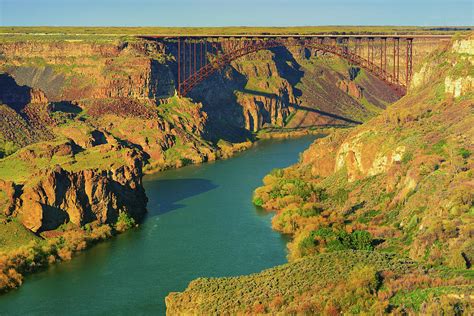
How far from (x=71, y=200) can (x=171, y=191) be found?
77.6 ft

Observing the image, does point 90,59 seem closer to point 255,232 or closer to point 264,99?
point 264,99

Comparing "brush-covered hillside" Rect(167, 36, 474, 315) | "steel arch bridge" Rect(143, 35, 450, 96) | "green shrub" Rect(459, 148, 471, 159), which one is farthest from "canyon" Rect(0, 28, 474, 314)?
"steel arch bridge" Rect(143, 35, 450, 96)

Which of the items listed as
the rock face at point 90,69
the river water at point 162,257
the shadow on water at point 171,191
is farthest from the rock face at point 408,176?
the rock face at point 90,69

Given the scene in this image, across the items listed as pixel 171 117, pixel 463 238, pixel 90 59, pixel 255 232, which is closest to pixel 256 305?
pixel 463 238

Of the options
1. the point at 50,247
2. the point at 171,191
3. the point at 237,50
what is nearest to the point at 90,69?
the point at 237,50

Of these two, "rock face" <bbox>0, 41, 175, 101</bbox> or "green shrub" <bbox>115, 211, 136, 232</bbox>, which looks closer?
"green shrub" <bbox>115, 211, 136, 232</bbox>

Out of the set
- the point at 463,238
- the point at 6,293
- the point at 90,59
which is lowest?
the point at 6,293

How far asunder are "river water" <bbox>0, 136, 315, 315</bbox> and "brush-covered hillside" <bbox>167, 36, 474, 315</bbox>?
11.0 ft

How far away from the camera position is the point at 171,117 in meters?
133

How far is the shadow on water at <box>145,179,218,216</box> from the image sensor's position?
90.4 metres

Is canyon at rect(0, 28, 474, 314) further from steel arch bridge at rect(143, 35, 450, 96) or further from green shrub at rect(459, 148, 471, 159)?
steel arch bridge at rect(143, 35, 450, 96)

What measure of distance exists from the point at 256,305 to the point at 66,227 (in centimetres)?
3254

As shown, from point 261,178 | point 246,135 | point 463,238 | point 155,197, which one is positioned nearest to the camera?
point 463,238

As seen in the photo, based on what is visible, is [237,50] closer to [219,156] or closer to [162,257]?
[219,156]
